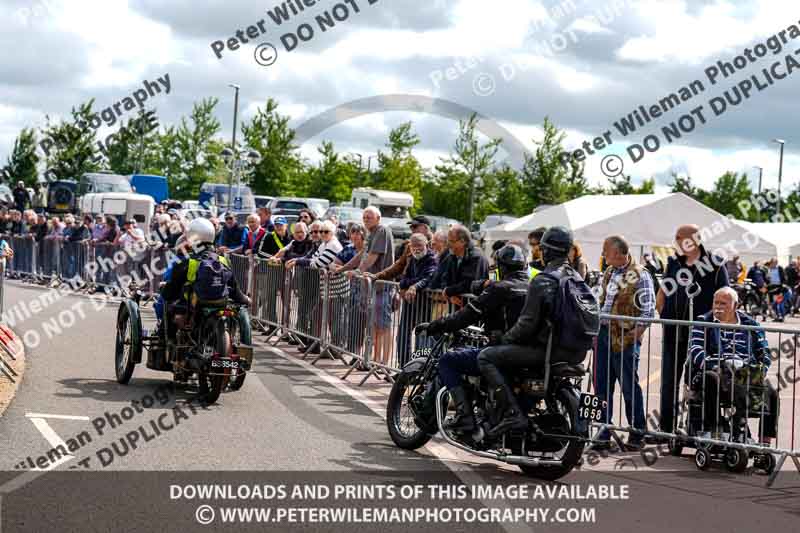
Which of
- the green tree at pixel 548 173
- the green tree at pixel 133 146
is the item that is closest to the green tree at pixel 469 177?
the green tree at pixel 548 173

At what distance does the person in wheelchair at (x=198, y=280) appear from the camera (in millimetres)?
10981

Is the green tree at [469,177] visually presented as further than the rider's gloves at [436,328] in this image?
Yes

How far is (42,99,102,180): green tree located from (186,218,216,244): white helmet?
5991 centimetres

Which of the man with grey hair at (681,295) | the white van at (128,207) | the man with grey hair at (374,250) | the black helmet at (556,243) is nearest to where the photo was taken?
the black helmet at (556,243)

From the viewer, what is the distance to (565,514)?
682 centimetres

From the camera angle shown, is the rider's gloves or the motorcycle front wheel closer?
the rider's gloves

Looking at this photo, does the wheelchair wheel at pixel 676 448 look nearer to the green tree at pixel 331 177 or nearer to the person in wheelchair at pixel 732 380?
the person in wheelchair at pixel 732 380

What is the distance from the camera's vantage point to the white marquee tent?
106 ft

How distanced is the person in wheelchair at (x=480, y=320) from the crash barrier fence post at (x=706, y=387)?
1.16 meters

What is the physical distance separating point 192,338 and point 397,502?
15.8 ft

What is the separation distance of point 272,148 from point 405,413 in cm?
5300

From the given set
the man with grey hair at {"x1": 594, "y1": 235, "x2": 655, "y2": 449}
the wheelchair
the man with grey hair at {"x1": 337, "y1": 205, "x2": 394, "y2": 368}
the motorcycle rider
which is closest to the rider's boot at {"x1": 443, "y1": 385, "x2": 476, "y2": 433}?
the motorcycle rider

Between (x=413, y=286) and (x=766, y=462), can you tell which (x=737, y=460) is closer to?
(x=766, y=462)

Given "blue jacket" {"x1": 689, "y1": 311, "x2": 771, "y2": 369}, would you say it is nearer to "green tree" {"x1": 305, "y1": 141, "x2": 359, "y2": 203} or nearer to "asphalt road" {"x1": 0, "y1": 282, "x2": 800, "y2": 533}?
"asphalt road" {"x1": 0, "y1": 282, "x2": 800, "y2": 533}
